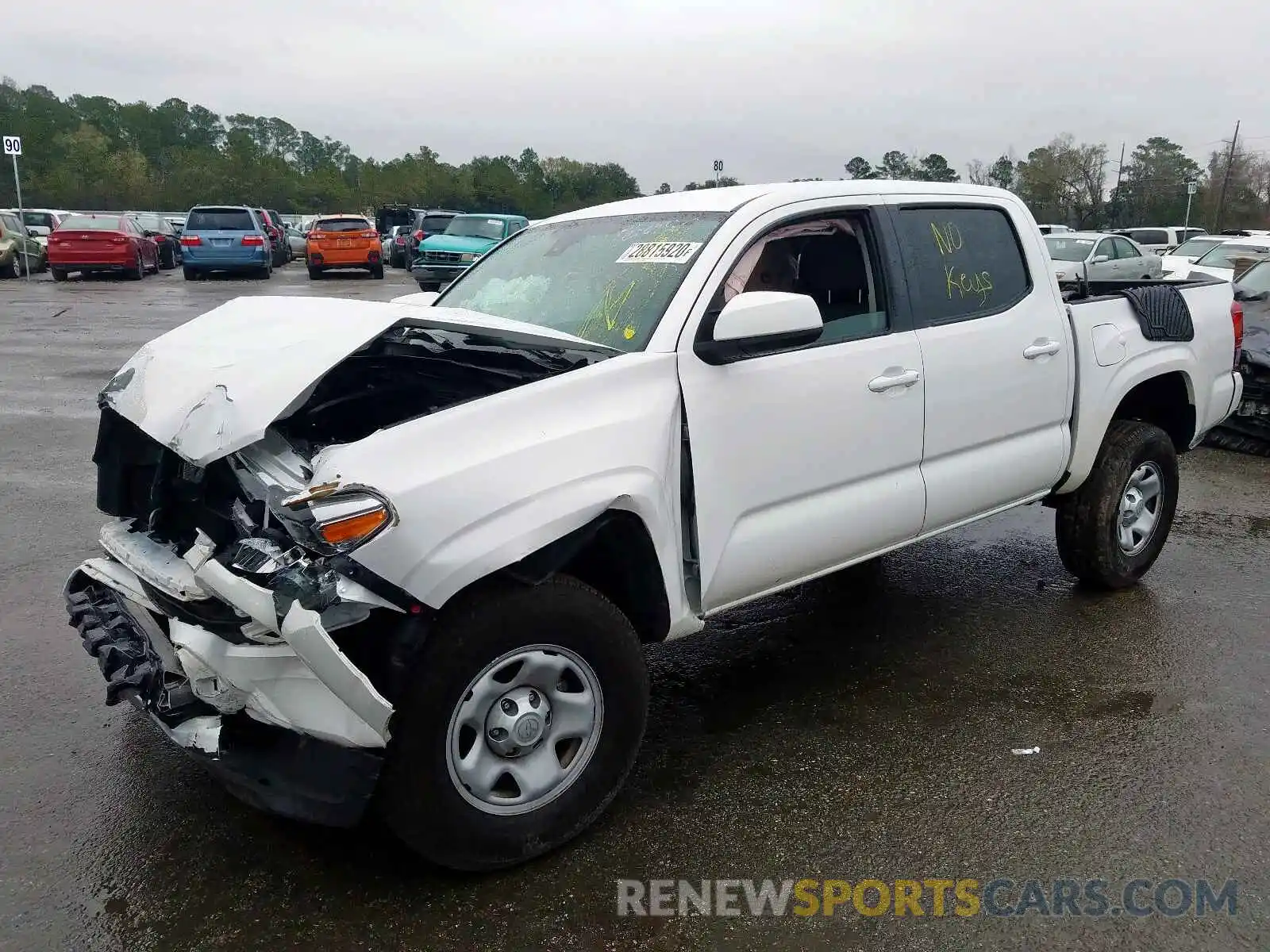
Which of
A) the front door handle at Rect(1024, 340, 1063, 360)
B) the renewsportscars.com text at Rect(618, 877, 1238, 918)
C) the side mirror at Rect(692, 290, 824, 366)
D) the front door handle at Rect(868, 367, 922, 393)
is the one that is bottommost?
the renewsportscars.com text at Rect(618, 877, 1238, 918)

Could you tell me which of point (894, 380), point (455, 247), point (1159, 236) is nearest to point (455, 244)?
point (455, 247)

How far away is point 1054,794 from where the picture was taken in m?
3.25

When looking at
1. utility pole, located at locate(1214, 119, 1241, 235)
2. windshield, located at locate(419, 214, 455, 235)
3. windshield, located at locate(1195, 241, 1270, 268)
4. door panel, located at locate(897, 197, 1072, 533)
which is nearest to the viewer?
door panel, located at locate(897, 197, 1072, 533)

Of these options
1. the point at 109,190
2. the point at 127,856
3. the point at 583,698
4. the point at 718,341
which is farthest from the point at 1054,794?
the point at 109,190

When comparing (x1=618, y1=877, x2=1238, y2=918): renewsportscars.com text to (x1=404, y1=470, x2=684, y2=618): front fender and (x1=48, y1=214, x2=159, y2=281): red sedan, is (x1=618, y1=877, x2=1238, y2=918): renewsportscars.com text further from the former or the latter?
(x1=48, y1=214, x2=159, y2=281): red sedan

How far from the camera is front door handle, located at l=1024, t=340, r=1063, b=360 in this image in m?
4.23

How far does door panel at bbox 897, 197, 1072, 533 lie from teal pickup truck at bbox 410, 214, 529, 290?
1497cm

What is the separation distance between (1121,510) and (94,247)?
2350 centimetres

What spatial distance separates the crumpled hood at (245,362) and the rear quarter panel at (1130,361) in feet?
8.47

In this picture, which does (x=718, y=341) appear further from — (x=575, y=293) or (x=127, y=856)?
(x=127, y=856)

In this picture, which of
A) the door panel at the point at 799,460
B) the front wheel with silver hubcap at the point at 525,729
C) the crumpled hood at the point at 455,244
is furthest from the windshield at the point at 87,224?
the front wheel with silver hubcap at the point at 525,729

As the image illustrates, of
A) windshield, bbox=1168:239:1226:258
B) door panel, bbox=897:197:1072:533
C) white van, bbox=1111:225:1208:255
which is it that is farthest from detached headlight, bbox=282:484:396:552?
white van, bbox=1111:225:1208:255

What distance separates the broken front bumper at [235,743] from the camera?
2537 millimetres

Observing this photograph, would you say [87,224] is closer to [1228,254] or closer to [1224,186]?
[1228,254]
